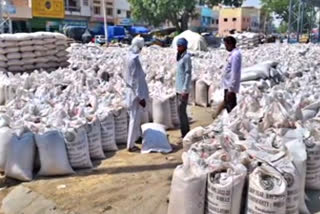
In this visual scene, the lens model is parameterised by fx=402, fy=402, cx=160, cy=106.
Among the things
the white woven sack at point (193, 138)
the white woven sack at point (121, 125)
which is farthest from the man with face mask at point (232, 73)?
the white woven sack at point (193, 138)

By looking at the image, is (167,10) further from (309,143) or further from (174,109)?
(309,143)

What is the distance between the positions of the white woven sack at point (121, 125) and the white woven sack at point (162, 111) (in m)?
0.74

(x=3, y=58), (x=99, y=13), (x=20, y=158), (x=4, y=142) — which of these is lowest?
(x=20, y=158)

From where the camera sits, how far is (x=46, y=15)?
1298 inches

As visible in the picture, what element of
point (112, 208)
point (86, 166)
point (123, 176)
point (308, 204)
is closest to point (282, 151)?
point (308, 204)

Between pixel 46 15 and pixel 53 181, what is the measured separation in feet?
103

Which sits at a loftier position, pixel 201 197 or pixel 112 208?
pixel 201 197

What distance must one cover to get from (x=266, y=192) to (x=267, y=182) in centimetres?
9

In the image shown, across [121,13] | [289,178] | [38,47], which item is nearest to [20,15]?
[121,13]

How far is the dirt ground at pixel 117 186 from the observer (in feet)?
11.0

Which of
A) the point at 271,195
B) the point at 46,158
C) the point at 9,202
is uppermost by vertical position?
the point at 271,195

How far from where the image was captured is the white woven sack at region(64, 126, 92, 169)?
13.0 ft

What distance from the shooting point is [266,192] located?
2.38 m

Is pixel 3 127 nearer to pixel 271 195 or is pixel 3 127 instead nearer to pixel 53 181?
pixel 53 181
